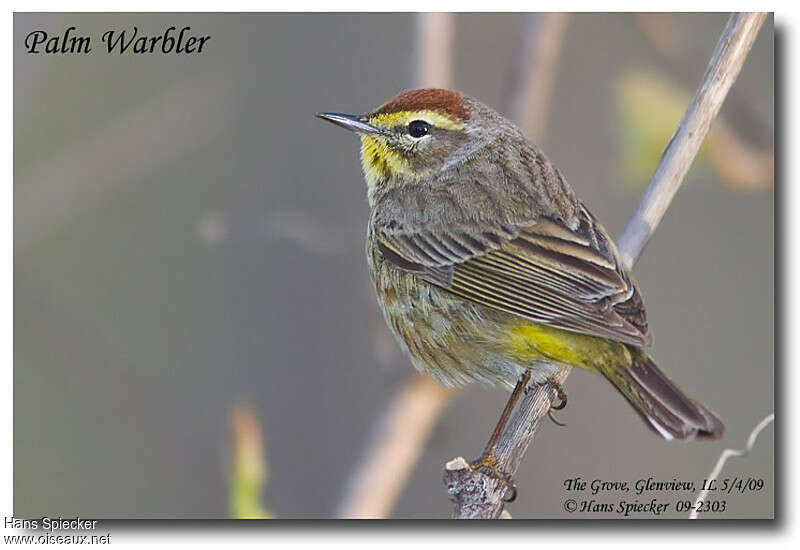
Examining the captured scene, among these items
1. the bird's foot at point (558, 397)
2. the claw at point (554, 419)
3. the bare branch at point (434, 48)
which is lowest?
the claw at point (554, 419)

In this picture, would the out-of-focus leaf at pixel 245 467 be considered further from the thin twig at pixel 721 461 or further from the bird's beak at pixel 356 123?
the thin twig at pixel 721 461

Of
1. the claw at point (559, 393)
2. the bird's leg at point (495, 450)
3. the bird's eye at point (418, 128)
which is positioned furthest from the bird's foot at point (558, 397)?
the bird's eye at point (418, 128)

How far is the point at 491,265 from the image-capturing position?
12.5ft

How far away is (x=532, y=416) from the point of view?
12.3ft

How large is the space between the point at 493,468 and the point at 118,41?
7.17 feet

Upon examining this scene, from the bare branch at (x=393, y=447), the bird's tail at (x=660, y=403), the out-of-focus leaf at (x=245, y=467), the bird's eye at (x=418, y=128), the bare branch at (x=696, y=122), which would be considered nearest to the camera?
the bird's tail at (x=660, y=403)

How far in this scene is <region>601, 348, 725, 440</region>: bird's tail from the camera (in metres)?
3.23

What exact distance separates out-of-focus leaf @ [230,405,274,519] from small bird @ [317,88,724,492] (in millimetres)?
729

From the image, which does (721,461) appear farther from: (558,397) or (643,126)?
(643,126)

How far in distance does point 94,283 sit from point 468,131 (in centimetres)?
182

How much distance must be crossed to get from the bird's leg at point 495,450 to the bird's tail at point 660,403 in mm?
416

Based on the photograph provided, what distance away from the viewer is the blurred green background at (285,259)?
4.11m

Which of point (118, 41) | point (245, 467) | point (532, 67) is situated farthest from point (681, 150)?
point (118, 41)
